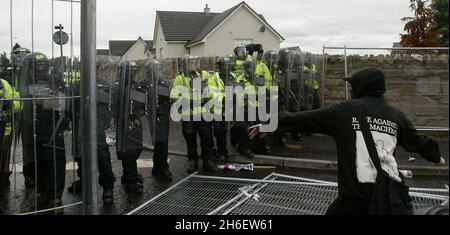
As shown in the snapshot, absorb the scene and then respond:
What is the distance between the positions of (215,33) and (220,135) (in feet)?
Answer: 92.4

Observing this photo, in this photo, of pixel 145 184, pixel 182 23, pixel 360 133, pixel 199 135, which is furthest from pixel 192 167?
pixel 182 23

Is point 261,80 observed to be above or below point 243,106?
above

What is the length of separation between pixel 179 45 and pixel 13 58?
32.5 meters

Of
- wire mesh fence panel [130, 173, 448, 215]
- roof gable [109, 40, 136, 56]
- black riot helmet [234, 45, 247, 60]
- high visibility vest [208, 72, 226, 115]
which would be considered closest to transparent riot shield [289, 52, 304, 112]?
black riot helmet [234, 45, 247, 60]

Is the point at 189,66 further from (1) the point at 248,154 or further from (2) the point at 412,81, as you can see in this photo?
(2) the point at 412,81

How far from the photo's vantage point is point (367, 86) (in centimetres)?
322

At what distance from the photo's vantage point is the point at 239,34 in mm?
36875

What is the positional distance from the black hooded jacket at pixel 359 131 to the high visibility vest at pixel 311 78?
672 cm

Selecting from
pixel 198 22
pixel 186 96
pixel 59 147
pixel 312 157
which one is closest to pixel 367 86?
pixel 59 147

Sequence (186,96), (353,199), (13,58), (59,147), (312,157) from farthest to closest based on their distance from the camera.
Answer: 1. (312,157)
2. (186,96)
3. (13,58)
4. (59,147)
5. (353,199)

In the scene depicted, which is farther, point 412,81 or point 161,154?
point 412,81

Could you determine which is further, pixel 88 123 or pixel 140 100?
pixel 140 100

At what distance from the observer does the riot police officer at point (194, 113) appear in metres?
7.52
